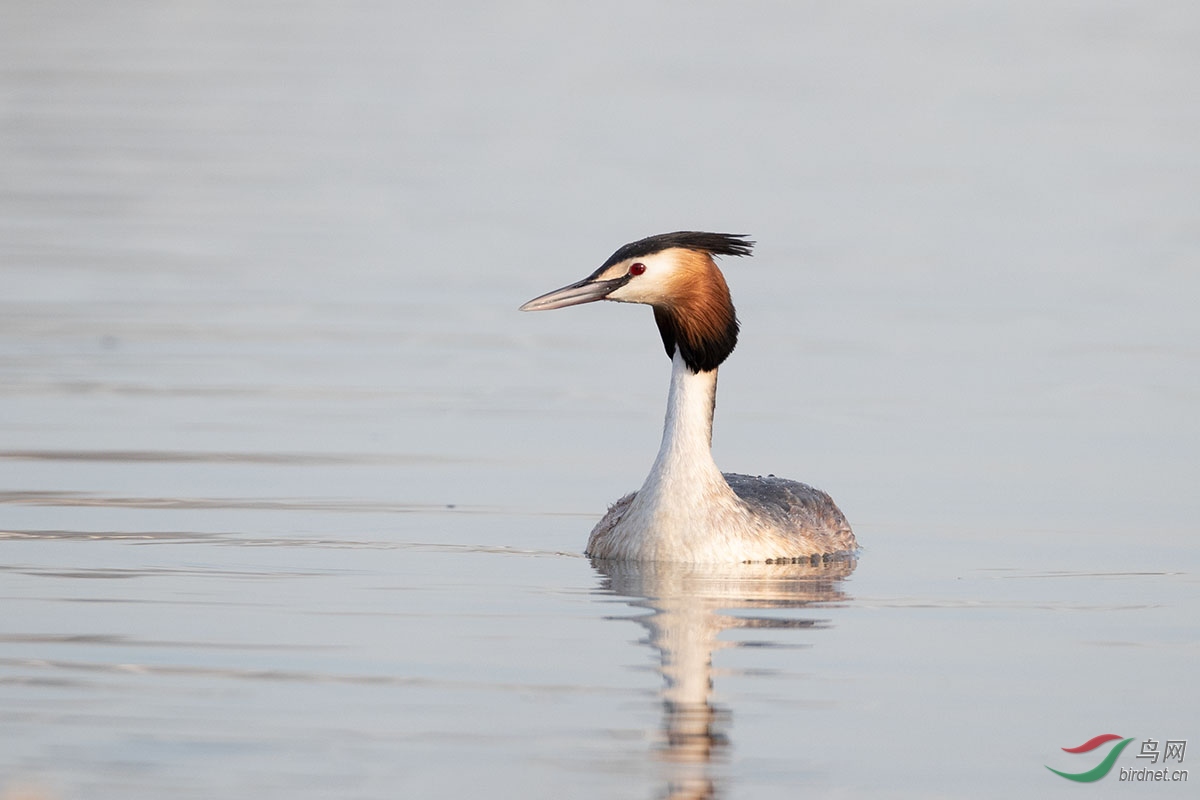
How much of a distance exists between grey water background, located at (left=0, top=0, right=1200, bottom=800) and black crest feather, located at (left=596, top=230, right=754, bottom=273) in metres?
1.80

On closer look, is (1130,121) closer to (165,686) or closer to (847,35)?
(847,35)

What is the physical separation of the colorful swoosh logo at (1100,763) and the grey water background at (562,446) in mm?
95

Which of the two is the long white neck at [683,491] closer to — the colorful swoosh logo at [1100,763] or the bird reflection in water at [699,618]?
the bird reflection in water at [699,618]

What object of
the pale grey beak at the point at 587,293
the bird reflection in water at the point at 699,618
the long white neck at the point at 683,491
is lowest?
the bird reflection in water at the point at 699,618

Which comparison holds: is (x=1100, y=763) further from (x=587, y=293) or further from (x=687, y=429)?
(x=587, y=293)

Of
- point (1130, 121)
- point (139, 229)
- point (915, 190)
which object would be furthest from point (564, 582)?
point (1130, 121)

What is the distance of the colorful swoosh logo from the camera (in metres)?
9.15

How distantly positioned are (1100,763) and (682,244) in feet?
17.0

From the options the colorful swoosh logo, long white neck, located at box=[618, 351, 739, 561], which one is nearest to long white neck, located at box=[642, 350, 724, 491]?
long white neck, located at box=[618, 351, 739, 561]

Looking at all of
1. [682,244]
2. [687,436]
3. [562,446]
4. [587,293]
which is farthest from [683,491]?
[562,446]

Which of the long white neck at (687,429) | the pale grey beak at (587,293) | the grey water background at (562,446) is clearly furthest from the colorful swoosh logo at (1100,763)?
the pale grey beak at (587,293)

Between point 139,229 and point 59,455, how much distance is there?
1226 centimetres

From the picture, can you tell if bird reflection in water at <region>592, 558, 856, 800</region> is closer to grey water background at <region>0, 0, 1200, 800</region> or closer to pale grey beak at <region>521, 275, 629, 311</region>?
grey water background at <region>0, 0, 1200, 800</region>

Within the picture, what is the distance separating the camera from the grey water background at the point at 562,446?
954 centimetres
